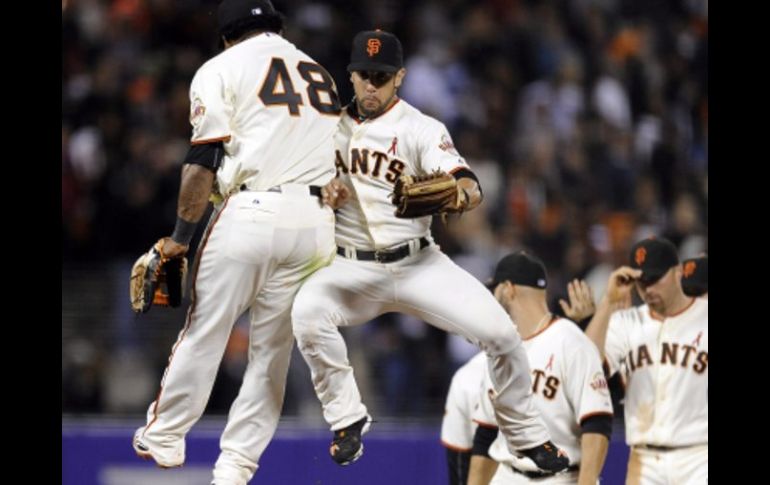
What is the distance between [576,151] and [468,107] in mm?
1200

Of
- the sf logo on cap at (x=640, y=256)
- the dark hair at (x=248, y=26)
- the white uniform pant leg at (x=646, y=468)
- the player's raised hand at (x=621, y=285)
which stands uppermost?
the dark hair at (x=248, y=26)

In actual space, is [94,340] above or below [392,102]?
below

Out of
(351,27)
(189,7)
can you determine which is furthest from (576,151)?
(189,7)

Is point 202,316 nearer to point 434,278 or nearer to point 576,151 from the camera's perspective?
point 434,278

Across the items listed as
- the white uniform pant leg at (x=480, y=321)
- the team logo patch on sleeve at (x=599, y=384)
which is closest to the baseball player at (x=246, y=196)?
the white uniform pant leg at (x=480, y=321)

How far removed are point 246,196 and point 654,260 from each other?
264 cm

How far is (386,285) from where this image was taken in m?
6.13

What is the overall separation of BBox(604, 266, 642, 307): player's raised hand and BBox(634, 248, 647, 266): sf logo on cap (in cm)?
5

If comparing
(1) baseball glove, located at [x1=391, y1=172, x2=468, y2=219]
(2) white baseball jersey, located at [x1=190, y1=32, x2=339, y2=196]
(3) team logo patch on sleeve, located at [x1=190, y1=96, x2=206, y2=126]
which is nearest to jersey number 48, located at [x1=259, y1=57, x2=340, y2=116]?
(2) white baseball jersey, located at [x1=190, y1=32, x2=339, y2=196]

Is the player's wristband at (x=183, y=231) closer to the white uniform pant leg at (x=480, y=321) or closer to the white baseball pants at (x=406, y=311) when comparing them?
the white baseball pants at (x=406, y=311)

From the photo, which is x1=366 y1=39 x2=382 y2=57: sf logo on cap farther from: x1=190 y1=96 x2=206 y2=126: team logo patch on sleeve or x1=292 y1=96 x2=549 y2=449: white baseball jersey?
x1=190 y1=96 x2=206 y2=126: team logo patch on sleeve

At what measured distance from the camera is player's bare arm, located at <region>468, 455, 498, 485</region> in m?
7.45

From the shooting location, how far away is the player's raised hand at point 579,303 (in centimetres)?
780

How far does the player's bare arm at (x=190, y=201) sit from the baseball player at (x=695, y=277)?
3.06 meters
